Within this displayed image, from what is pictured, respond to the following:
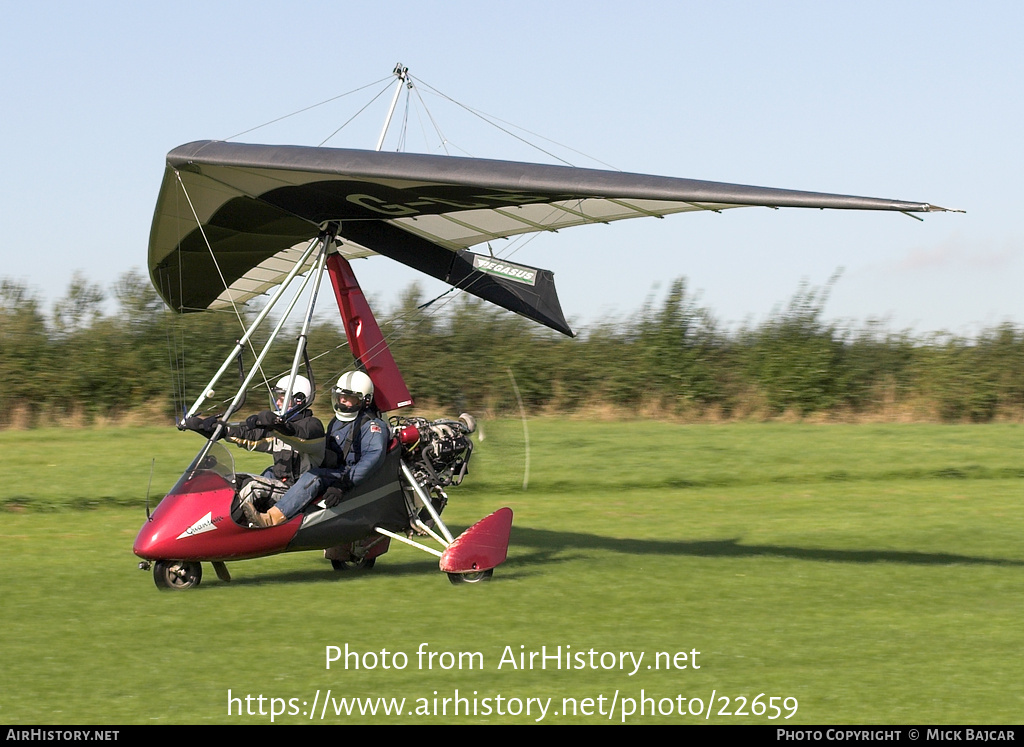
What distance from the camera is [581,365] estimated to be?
2336 cm

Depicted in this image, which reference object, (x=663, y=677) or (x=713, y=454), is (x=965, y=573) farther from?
(x=713, y=454)

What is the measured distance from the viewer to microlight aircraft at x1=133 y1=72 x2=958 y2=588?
779cm

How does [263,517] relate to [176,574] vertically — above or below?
above

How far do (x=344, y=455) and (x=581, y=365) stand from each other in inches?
579

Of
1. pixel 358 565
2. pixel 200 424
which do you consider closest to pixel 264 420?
pixel 200 424

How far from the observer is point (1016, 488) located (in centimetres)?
1453

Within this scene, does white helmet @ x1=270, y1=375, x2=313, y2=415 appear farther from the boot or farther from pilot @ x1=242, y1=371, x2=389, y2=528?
the boot

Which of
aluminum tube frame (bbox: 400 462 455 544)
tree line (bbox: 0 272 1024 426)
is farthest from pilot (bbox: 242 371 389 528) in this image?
tree line (bbox: 0 272 1024 426)

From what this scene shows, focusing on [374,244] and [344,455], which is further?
[374,244]

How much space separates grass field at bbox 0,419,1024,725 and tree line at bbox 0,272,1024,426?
729 cm

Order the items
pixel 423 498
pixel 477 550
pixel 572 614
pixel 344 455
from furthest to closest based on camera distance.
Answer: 1. pixel 423 498
2. pixel 344 455
3. pixel 477 550
4. pixel 572 614

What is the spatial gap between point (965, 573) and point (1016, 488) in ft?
19.8

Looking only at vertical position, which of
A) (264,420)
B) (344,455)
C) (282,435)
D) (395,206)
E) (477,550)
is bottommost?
(477,550)

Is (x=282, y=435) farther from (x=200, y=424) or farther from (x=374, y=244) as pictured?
(x=374, y=244)
